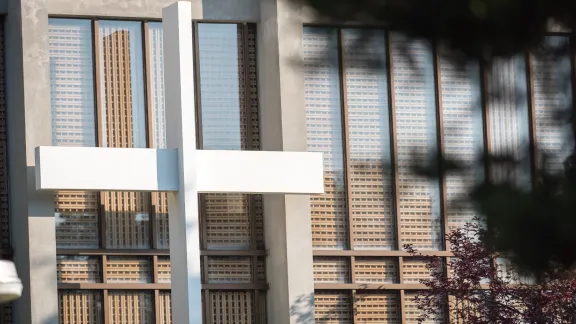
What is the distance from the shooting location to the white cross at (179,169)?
40.5ft

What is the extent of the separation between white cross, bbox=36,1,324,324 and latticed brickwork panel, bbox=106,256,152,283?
3.89ft

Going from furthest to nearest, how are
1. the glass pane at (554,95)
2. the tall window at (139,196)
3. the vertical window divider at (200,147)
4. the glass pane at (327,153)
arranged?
the glass pane at (327,153), the vertical window divider at (200,147), the tall window at (139,196), the glass pane at (554,95)

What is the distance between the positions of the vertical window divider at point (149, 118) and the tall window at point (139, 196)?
0.04 ft

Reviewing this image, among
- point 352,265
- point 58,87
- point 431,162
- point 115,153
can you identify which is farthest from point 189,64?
point 431,162

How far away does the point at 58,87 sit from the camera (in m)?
13.8

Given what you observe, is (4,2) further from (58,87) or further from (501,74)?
(501,74)

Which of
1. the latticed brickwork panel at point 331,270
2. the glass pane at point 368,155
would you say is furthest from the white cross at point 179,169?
the glass pane at point 368,155

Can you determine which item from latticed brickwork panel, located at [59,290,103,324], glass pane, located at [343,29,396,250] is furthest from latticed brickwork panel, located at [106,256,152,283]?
glass pane, located at [343,29,396,250]

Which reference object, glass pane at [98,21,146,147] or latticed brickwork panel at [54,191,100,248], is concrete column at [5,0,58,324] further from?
glass pane at [98,21,146,147]

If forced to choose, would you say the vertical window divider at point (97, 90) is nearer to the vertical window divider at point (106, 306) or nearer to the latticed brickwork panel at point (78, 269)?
the latticed brickwork panel at point (78, 269)

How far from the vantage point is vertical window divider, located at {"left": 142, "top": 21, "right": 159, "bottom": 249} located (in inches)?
551

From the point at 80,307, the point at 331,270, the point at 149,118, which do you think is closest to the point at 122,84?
the point at 149,118

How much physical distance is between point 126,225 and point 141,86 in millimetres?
1526

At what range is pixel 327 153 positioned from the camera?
1466cm
